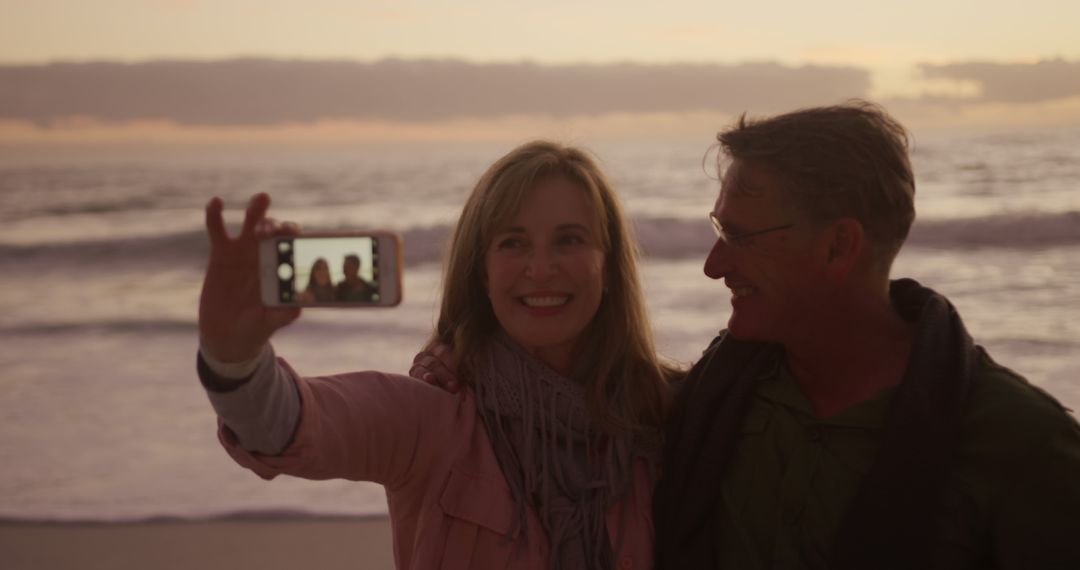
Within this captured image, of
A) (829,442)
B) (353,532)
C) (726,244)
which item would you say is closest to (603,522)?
(829,442)

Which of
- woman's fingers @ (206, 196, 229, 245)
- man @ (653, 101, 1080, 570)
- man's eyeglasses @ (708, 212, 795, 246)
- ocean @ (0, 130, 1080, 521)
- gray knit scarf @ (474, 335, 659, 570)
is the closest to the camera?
woman's fingers @ (206, 196, 229, 245)

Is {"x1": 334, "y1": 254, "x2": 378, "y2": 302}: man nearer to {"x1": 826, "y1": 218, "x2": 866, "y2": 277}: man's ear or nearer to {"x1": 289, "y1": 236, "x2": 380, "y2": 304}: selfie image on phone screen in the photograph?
{"x1": 289, "y1": 236, "x2": 380, "y2": 304}: selfie image on phone screen

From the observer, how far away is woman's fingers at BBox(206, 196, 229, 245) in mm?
2111

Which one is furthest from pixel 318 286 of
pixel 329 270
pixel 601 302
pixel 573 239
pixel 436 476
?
pixel 601 302

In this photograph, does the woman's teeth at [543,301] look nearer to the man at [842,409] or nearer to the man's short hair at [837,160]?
the man at [842,409]

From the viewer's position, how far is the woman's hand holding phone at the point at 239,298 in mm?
2207

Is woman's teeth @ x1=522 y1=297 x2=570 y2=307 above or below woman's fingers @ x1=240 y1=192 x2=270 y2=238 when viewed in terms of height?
below

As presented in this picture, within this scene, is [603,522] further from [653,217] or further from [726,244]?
[653,217]

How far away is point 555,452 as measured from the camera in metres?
2.97

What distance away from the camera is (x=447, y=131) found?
2412 centimetres

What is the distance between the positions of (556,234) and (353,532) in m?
3.03

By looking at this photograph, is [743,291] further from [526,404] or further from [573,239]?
[526,404]

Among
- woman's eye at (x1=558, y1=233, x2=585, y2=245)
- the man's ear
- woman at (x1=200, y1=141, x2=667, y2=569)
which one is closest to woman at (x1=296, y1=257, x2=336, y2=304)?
woman at (x1=200, y1=141, x2=667, y2=569)

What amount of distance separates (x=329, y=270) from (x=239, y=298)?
0.58ft
